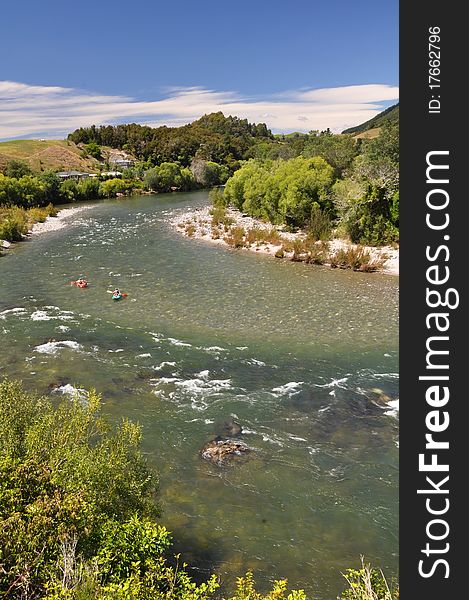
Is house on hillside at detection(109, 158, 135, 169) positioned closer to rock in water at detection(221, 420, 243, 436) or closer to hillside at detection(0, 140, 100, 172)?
hillside at detection(0, 140, 100, 172)

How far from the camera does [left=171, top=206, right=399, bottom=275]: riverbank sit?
47.1 m

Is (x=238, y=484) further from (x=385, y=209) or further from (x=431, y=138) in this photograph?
(x=385, y=209)

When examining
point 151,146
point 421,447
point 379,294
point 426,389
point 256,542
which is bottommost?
point 256,542

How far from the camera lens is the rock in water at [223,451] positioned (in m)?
19.1

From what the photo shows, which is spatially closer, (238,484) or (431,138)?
(431,138)

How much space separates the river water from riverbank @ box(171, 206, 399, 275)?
2684mm

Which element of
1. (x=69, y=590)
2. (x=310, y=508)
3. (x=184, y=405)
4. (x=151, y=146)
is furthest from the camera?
(x=151, y=146)

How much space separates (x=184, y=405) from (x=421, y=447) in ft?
55.8

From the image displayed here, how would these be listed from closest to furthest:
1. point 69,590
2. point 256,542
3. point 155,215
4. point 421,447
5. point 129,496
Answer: point 421,447 → point 69,590 → point 129,496 → point 256,542 → point 155,215

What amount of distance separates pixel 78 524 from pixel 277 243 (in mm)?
49429

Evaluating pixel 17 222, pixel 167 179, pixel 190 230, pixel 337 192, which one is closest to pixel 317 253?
pixel 337 192

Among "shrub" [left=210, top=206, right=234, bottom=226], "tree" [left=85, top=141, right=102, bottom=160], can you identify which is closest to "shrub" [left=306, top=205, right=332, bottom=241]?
"shrub" [left=210, top=206, right=234, bottom=226]

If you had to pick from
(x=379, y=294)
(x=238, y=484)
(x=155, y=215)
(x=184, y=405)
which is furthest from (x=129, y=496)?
(x=155, y=215)

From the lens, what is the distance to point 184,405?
2300 cm
